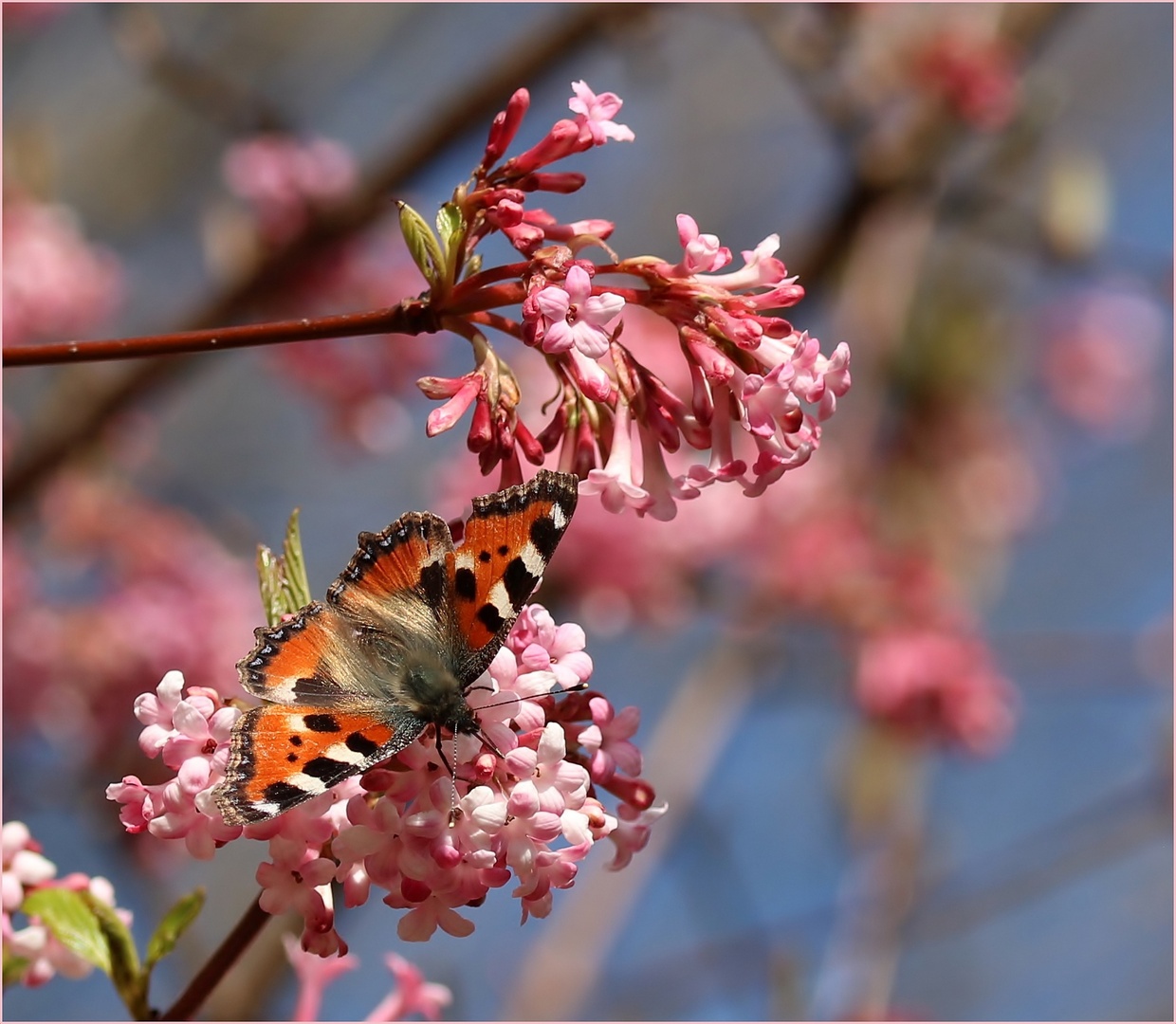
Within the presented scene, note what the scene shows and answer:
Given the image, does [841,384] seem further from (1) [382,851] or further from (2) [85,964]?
(2) [85,964]

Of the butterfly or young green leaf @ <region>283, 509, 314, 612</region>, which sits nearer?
the butterfly

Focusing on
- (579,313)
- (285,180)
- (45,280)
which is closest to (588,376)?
→ (579,313)

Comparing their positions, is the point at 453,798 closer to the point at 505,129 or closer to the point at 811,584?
the point at 505,129

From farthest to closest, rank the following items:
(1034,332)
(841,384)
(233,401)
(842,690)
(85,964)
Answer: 1. (233,401)
2. (1034,332)
3. (842,690)
4. (85,964)
5. (841,384)

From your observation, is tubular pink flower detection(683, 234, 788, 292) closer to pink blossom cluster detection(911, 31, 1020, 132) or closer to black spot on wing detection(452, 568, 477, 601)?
black spot on wing detection(452, 568, 477, 601)

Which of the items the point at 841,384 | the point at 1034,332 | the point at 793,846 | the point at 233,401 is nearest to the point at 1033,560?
the point at 793,846

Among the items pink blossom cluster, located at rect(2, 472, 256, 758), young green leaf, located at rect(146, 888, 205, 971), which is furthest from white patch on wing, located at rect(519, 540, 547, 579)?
pink blossom cluster, located at rect(2, 472, 256, 758)
